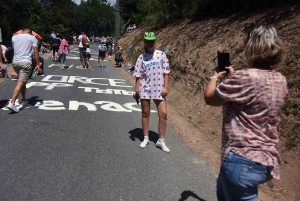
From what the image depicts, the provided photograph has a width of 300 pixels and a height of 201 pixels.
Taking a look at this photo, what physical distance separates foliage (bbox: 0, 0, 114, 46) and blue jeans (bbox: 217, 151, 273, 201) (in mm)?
20950

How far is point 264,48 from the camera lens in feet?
6.86

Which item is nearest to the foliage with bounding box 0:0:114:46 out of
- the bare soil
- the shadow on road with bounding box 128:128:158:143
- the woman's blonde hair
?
the bare soil

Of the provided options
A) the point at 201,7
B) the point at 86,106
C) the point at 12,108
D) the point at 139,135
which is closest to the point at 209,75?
the point at 86,106

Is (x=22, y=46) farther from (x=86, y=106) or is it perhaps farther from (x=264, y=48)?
(x=264, y=48)

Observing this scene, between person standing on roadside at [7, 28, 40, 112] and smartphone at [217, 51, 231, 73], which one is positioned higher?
smartphone at [217, 51, 231, 73]

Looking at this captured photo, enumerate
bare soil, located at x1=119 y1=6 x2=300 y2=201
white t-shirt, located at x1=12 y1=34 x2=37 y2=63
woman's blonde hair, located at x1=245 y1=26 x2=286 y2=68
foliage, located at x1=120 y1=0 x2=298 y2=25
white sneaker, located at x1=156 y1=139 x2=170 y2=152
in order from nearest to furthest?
woman's blonde hair, located at x1=245 y1=26 x2=286 y2=68, bare soil, located at x1=119 y1=6 x2=300 y2=201, white sneaker, located at x1=156 y1=139 x2=170 y2=152, white t-shirt, located at x1=12 y1=34 x2=37 y2=63, foliage, located at x1=120 y1=0 x2=298 y2=25

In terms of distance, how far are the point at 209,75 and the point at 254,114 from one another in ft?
23.3

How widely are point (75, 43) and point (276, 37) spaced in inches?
2206

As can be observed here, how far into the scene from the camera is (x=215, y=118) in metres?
6.99

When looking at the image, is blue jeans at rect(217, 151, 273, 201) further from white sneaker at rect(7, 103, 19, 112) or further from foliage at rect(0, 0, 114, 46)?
foliage at rect(0, 0, 114, 46)

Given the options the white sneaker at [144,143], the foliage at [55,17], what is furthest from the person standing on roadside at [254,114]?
the foliage at [55,17]

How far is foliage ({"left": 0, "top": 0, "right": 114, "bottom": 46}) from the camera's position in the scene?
22.5 meters

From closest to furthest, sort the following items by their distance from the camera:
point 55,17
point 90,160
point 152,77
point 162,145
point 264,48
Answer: point 264,48 → point 90,160 → point 152,77 → point 162,145 → point 55,17

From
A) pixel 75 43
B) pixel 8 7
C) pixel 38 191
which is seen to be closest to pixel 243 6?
pixel 38 191
